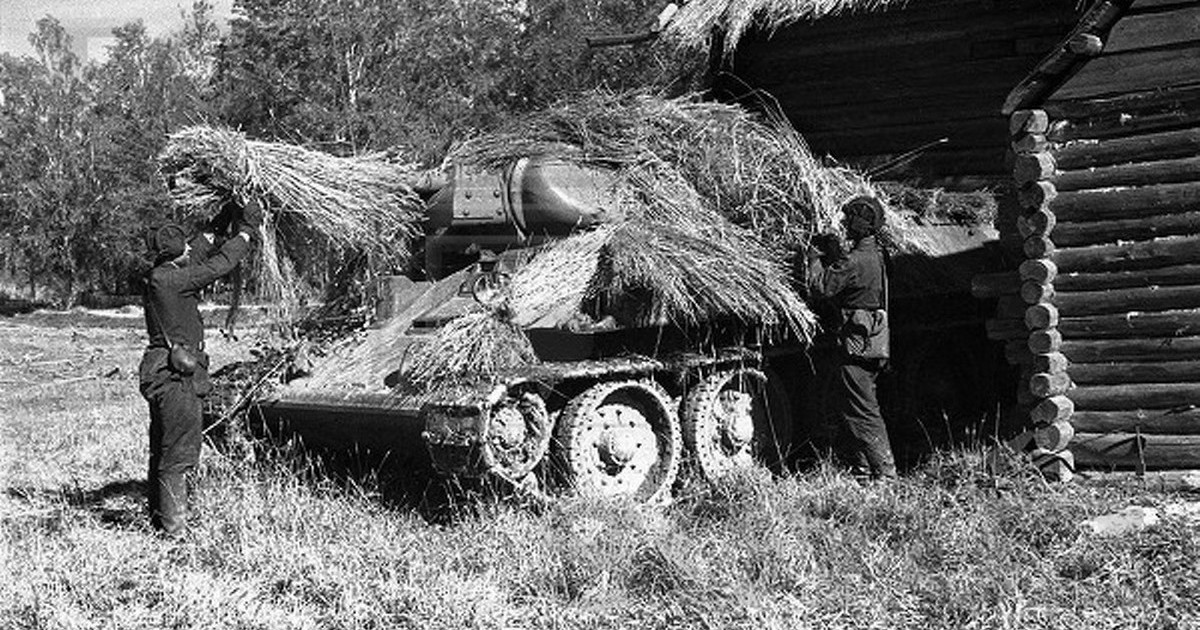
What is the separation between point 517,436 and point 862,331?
85.3 inches

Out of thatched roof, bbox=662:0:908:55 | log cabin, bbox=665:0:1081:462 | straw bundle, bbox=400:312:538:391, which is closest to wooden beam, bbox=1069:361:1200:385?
log cabin, bbox=665:0:1081:462

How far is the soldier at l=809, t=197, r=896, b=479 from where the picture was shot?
26.7 ft

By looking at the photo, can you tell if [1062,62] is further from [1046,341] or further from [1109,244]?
[1046,341]

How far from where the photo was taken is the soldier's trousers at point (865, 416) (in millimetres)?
8117

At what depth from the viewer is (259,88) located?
35.0 meters

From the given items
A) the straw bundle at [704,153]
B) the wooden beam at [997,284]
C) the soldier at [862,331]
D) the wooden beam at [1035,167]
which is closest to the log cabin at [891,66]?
the straw bundle at [704,153]

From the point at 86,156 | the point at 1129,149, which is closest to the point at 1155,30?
the point at 1129,149

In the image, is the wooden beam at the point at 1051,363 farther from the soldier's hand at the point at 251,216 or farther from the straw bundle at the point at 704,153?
the soldier's hand at the point at 251,216

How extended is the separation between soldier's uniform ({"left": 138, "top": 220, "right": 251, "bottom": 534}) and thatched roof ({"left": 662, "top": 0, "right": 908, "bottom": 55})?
4857mm

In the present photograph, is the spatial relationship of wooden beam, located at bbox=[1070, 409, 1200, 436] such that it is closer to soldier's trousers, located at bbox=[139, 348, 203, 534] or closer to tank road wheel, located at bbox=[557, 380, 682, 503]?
tank road wheel, located at bbox=[557, 380, 682, 503]

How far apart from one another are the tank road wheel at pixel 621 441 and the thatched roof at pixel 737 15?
392 cm

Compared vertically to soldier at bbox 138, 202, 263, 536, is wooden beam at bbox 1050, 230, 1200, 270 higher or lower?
higher

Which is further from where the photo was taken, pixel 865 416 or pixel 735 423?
pixel 735 423

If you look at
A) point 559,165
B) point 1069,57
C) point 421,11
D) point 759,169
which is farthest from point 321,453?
point 421,11
